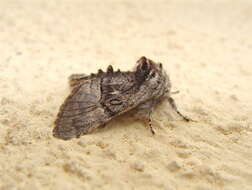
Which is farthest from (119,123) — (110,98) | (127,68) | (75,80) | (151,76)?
(127,68)

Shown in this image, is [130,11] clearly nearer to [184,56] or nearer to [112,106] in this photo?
[184,56]

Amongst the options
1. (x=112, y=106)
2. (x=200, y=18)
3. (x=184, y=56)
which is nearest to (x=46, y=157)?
(x=112, y=106)

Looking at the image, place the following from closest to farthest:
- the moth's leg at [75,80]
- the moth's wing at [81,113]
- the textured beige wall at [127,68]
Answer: the textured beige wall at [127,68], the moth's wing at [81,113], the moth's leg at [75,80]

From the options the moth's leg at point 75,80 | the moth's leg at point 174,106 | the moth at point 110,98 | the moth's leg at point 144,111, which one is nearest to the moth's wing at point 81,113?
the moth at point 110,98

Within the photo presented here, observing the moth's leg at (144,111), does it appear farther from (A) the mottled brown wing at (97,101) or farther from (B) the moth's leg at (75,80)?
(B) the moth's leg at (75,80)

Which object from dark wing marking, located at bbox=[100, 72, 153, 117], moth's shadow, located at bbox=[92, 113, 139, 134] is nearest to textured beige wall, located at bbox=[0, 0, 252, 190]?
moth's shadow, located at bbox=[92, 113, 139, 134]

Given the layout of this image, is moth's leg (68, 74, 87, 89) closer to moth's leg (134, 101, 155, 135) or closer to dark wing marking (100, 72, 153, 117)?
dark wing marking (100, 72, 153, 117)

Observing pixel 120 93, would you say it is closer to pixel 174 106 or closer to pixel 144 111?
pixel 144 111
